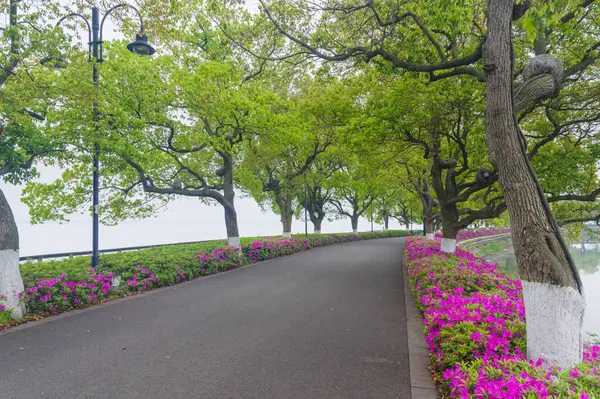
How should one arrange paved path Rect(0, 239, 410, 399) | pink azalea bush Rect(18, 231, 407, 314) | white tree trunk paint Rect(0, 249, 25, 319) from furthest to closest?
1. pink azalea bush Rect(18, 231, 407, 314)
2. white tree trunk paint Rect(0, 249, 25, 319)
3. paved path Rect(0, 239, 410, 399)

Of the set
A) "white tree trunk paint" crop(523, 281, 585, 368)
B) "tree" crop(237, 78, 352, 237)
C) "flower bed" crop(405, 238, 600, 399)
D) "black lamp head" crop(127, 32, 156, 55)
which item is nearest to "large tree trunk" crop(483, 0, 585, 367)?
"white tree trunk paint" crop(523, 281, 585, 368)

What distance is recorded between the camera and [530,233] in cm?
327

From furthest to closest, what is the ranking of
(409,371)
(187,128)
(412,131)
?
(187,128)
(412,131)
(409,371)

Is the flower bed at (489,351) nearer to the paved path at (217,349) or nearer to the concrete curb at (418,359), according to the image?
the concrete curb at (418,359)

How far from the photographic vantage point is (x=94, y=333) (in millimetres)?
5195

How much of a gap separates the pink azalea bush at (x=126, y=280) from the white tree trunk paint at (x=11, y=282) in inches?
5.7

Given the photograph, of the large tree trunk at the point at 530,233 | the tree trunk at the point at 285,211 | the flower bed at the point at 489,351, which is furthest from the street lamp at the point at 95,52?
the tree trunk at the point at 285,211

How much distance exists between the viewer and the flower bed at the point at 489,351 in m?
2.47

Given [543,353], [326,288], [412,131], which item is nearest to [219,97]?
[412,131]

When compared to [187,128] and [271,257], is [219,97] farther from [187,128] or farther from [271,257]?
[271,257]

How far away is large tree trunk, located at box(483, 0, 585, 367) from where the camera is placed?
3104 millimetres

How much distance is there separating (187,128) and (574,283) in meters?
12.2

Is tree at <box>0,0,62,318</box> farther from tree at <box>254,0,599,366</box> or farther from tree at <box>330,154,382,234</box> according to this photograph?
tree at <box>330,154,382,234</box>

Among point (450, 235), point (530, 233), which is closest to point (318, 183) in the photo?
point (450, 235)
